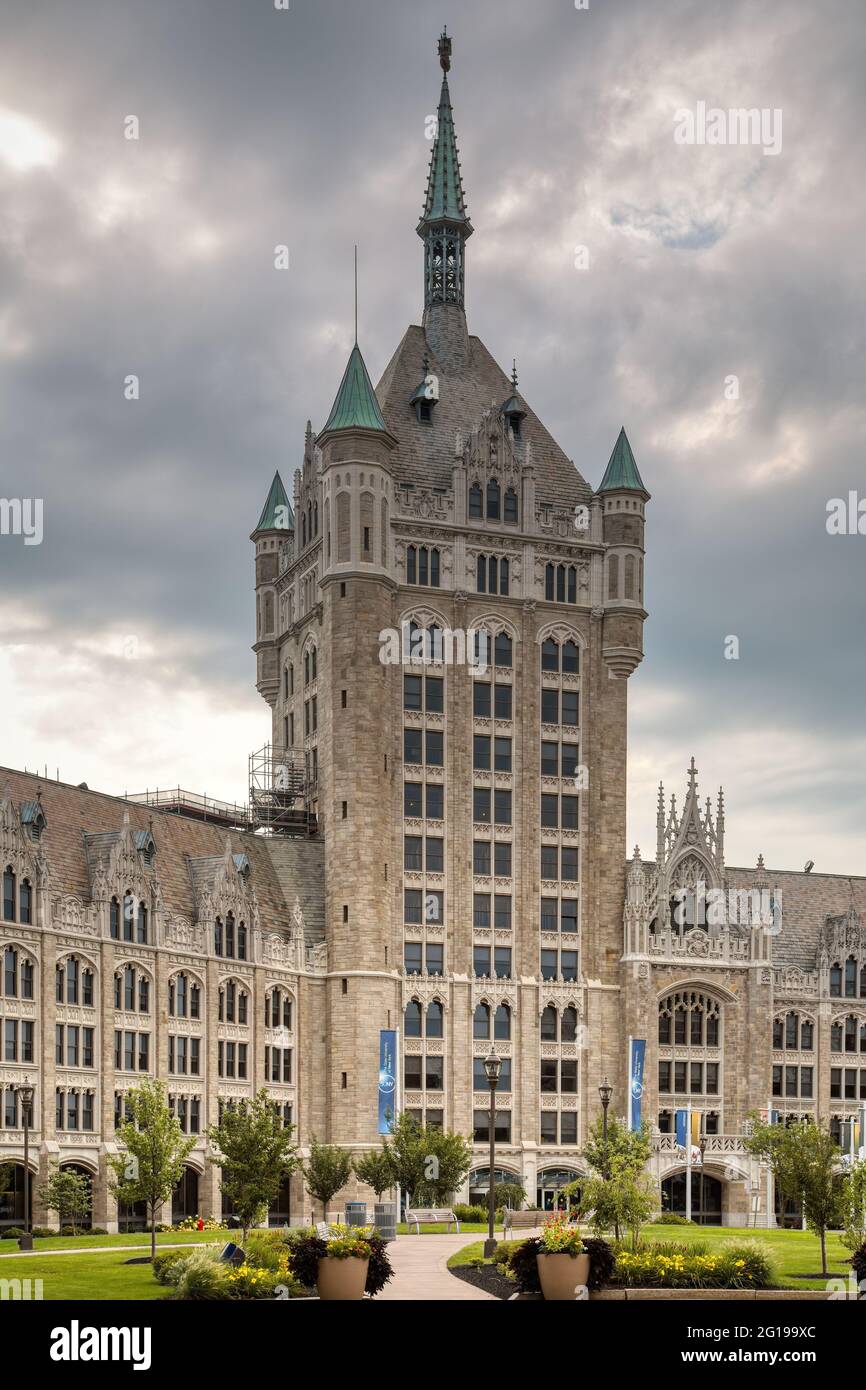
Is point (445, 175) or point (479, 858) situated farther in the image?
point (445, 175)

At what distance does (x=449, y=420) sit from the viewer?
110 metres

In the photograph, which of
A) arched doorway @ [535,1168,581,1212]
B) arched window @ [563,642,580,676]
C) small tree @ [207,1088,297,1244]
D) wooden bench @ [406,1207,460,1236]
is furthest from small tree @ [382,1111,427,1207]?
arched window @ [563,642,580,676]

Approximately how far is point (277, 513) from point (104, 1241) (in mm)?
62207

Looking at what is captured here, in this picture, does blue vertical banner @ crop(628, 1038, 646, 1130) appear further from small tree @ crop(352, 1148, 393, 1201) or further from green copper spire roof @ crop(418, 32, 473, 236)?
green copper spire roof @ crop(418, 32, 473, 236)

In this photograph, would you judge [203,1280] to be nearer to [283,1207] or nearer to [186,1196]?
[186,1196]

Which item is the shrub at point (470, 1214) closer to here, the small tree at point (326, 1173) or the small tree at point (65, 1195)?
the small tree at point (326, 1173)

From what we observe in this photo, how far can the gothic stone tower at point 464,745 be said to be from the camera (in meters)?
99.4

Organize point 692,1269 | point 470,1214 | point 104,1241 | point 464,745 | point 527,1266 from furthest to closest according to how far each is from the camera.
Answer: point 464,745 < point 470,1214 < point 104,1241 < point 692,1269 < point 527,1266

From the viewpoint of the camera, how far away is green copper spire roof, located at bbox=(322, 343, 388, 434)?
332ft

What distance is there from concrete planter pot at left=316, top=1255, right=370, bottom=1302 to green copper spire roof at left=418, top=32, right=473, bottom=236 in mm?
87811

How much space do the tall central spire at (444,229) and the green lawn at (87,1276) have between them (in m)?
76.0

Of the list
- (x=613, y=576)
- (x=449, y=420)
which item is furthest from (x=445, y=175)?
(x=613, y=576)
